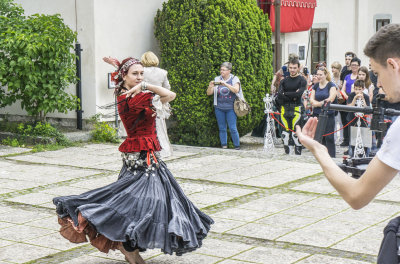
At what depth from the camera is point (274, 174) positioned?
1030cm

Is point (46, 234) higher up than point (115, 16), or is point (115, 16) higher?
point (115, 16)

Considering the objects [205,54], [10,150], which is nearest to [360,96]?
[205,54]

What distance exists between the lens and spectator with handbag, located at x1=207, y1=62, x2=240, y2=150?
12.8 meters

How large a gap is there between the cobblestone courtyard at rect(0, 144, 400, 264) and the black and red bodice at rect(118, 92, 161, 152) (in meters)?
1.02

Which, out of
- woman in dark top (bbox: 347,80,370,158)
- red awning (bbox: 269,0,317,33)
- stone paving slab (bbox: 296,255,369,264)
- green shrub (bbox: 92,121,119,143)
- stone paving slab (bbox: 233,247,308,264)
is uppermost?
red awning (bbox: 269,0,317,33)

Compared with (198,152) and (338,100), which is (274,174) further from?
(338,100)

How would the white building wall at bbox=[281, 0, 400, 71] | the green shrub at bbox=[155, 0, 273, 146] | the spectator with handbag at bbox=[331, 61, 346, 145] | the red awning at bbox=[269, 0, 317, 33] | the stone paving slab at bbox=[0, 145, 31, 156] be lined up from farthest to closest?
1. the white building wall at bbox=[281, 0, 400, 71]
2. the red awning at bbox=[269, 0, 317, 33]
3. the spectator with handbag at bbox=[331, 61, 346, 145]
4. the green shrub at bbox=[155, 0, 273, 146]
5. the stone paving slab at bbox=[0, 145, 31, 156]

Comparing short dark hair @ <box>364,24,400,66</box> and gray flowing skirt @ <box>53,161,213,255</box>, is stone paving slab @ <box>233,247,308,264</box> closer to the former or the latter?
gray flowing skirt @ <box>53,161,213,255</box>

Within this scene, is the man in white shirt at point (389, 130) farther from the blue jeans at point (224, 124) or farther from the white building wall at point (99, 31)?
the white building wall at point (99, 31)

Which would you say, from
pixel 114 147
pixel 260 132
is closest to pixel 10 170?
pixel 114 147

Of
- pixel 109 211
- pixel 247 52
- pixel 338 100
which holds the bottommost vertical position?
pixel 109 211

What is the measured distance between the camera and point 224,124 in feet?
43.4

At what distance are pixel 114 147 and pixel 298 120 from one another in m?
3.37

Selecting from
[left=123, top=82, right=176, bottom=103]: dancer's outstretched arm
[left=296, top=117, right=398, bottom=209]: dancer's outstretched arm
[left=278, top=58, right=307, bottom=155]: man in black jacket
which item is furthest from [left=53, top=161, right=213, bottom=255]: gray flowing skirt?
[left=278, top=58, right=307, bottom=155]: man in black jacket
